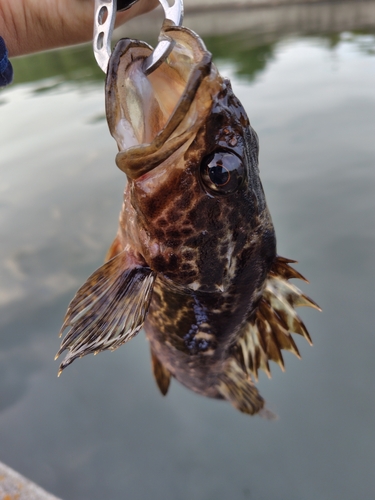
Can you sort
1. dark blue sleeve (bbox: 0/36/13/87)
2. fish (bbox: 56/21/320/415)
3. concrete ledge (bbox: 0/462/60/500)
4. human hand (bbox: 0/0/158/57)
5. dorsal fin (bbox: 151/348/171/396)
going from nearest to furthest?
1. fish (bbox: 56/21/320/415)
2. dark blue sleeve (bbox: 0/36/13/87)
3. human hand (bbox: 0/0/158/57)
4. dorsal fin (bbox: 151/348/171/396)
5. concrete ledge (bbox: 0/462/60/500)

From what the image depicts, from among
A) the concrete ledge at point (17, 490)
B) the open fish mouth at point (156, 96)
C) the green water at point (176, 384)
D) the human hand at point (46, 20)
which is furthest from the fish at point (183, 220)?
the green water at point (176, 384)

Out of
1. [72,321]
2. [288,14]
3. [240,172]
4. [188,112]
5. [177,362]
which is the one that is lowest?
[288,14]

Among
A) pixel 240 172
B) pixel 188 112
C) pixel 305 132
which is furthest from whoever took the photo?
pixel 305 132

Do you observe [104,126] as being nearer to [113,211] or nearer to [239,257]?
[113,211]

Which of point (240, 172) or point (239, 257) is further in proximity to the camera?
point (239, 257)

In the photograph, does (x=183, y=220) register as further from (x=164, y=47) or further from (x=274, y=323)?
(x=274, y=323)

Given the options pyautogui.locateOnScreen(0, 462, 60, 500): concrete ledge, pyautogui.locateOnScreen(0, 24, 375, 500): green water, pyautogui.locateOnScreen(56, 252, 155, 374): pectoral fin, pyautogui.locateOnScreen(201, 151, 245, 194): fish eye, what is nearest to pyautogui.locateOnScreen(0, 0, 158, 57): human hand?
pyautogui.locateOnScreen(201, 151, 245, 194): fish eye

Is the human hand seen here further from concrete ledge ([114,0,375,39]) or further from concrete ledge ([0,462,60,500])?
concrete ledge ([114,0,375,39])

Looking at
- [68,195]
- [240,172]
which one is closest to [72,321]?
[240,172]
